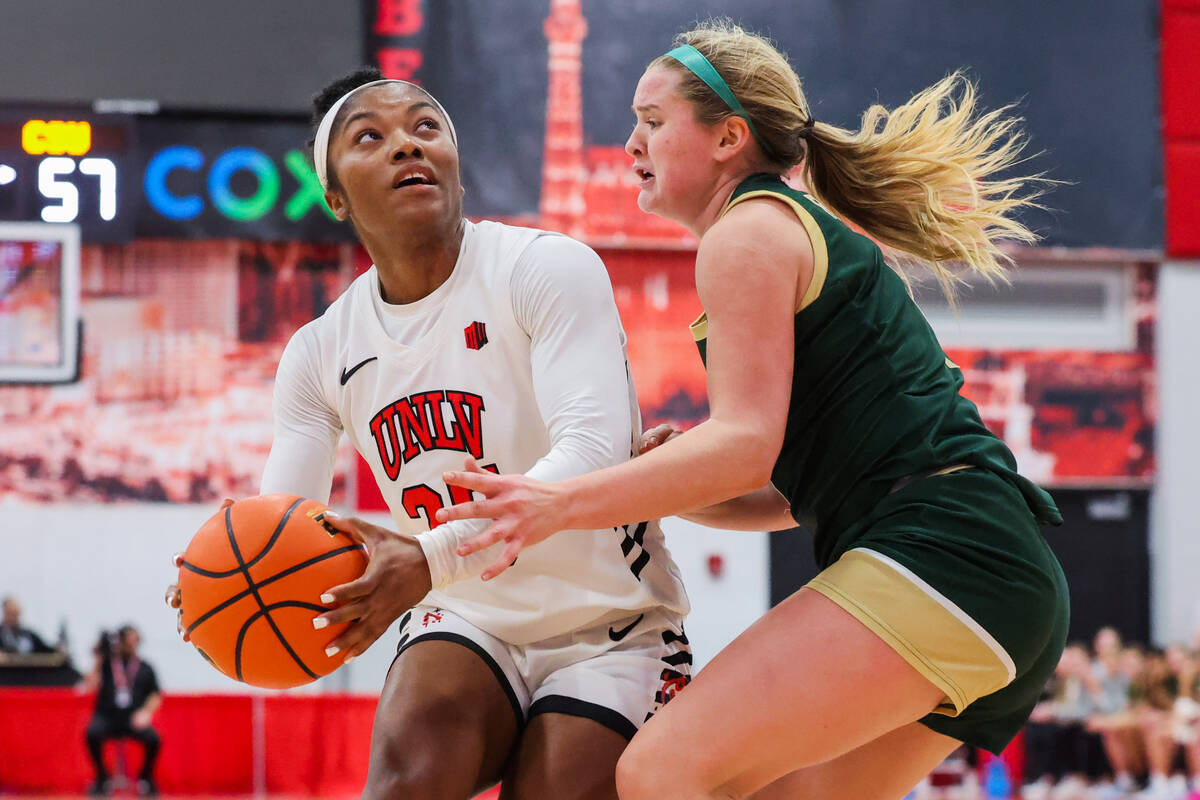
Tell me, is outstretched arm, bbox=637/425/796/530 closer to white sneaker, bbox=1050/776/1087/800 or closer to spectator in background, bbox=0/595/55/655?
white sneaker, bbox=1050/776/1087/800

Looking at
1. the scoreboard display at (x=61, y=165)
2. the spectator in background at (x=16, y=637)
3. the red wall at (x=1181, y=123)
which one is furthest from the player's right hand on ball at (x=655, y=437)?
the red wall at (x=1181, y=123)

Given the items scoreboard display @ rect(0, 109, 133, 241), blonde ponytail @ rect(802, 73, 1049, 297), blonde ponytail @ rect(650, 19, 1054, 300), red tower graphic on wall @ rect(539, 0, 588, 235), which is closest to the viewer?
blonde ponytail @ rect(650, 19, 1054, 300)

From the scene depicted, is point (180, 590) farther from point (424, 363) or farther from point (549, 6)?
point (549, 6)

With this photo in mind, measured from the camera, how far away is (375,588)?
7.29ft

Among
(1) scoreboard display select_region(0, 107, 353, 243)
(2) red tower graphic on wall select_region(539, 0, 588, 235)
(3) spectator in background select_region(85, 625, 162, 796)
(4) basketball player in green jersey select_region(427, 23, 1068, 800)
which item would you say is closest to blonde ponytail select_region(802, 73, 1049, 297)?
(4) basketball player in green jersey select_region(427, 23, 1068, 800)

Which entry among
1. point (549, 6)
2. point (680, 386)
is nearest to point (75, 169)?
point (549, 6)

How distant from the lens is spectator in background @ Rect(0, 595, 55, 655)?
9.23 metres

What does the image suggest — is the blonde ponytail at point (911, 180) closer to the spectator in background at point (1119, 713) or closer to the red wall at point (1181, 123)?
the spectator in background at point (1119, 713)

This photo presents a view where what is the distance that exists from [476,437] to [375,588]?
54 centimetres

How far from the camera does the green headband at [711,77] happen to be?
8.24 ft

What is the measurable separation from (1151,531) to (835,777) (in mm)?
8512

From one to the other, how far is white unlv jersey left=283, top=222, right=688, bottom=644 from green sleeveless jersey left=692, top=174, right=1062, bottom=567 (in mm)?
419

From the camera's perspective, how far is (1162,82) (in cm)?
1017

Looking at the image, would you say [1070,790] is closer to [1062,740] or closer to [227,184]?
[1062,740]
